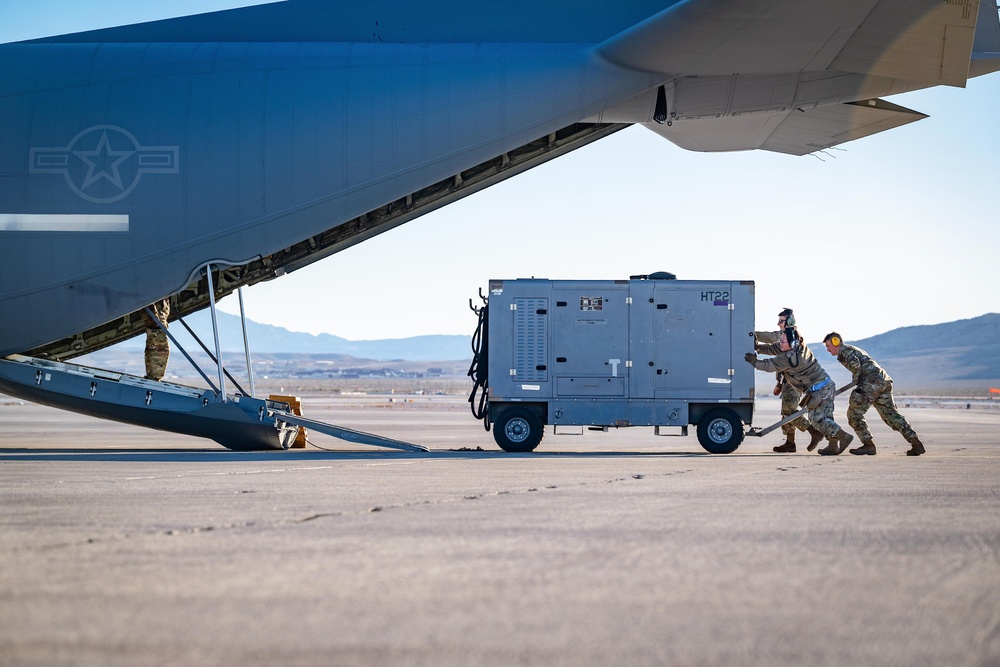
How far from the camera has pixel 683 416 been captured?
645 inches

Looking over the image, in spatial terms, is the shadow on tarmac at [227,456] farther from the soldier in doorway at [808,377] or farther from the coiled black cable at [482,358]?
the soldier in doorway at [808,377]

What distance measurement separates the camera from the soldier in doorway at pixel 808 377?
15469 mm

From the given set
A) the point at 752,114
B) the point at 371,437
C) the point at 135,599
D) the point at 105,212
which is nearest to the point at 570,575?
the point at 135,599

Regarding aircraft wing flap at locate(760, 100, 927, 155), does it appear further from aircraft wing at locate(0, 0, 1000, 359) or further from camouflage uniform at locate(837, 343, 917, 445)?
camouflage uniform at locate(837, 343, 917, 445)

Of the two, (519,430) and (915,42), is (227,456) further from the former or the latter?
(915,42)

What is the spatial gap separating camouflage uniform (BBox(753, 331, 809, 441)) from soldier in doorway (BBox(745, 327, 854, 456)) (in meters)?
0.31

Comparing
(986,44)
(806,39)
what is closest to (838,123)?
(986,44)

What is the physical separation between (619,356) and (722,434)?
2083mm

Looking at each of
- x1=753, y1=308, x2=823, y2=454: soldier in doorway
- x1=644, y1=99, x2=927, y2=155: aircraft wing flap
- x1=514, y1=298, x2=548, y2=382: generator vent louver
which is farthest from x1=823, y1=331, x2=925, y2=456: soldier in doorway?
x1=644, y1=99, x2=927, y2=155: aircraft wing flap

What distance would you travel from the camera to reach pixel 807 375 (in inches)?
624

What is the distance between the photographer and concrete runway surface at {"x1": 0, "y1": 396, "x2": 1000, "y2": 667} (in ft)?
9.80

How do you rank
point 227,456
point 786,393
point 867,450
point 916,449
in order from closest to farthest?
point 227,456 < point 916,449 < point 867,450 < point 786,393

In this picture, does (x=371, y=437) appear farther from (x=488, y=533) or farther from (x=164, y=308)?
(x=488, y=533)

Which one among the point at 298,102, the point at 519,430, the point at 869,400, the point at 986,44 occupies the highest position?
the point at 986,44
